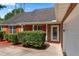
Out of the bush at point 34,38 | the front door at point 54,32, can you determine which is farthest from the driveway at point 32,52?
the front door at point 54,32

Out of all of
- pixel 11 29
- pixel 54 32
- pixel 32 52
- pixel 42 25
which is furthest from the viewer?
pixel 11 29

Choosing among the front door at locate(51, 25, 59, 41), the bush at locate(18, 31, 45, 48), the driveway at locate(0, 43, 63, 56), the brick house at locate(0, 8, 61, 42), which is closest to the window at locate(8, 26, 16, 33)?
Result: the brick house at locate(0, 8, 61, 42)

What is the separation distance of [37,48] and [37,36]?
1.29m

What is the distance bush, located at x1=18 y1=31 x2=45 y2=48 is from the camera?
16125 millimetres

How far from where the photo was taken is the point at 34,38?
16.4 m

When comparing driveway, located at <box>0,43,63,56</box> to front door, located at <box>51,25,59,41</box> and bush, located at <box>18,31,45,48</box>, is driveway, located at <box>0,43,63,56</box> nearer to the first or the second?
bush, located at <box>18,31,45,48</box>

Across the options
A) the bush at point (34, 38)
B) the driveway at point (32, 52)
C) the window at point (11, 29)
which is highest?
the window at point (11, 29)

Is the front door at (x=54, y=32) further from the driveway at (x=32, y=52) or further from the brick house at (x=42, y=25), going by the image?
the driveway at (x=32, y=52)

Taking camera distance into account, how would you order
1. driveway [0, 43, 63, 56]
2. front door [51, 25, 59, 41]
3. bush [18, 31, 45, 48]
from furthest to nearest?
front door [51, 25, 59, 41] → bush [18, 31, 45, 48] → driveway [0, 43, 63, 56]

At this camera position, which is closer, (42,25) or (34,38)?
(34,38)

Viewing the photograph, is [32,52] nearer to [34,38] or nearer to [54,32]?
[34,38]

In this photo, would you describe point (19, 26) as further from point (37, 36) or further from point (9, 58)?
point (9, 58)

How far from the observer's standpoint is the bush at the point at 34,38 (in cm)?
1612

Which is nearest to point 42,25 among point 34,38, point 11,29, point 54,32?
point 54,32
